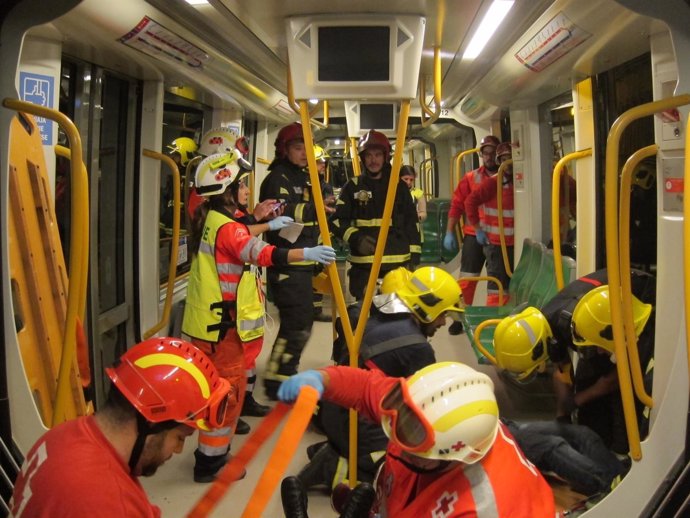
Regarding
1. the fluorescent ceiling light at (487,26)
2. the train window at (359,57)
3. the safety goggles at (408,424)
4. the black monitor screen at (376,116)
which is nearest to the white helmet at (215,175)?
the train window at (359,57)

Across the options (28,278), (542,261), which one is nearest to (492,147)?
(542,261)

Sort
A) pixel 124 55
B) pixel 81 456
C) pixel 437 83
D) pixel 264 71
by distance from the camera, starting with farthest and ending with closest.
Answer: pixel 264 71
pixel 124 55
pixel 437 83
pixel 81 456

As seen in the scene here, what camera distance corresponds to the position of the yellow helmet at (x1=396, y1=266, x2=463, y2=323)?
2.75 metres

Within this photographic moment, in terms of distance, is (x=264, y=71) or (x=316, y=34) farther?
(x=264, y=71)

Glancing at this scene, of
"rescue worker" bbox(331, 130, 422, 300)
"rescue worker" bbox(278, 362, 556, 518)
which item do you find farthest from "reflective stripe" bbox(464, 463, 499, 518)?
"rescue worker" bbox(331, 130, 422, 300)

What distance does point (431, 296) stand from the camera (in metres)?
2.75

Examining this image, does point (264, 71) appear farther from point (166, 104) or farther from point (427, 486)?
point (427, 486)

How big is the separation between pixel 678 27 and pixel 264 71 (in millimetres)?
3548

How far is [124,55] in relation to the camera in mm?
3115

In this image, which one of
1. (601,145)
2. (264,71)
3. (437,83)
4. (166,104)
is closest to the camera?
(437,83)

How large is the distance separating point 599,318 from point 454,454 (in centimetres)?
151

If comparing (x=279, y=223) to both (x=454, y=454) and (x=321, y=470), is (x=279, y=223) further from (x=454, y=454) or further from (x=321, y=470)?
(x=454, y=454)

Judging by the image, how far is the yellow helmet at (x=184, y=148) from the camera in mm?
5426

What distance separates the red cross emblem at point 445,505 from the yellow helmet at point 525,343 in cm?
172
